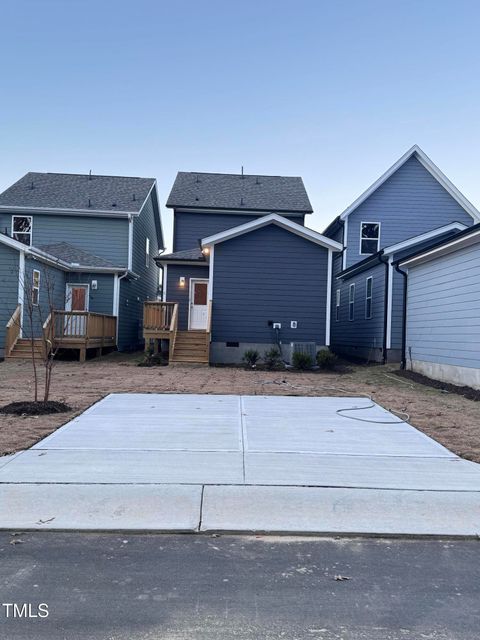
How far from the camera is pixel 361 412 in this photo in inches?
320

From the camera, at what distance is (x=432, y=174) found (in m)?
21.4

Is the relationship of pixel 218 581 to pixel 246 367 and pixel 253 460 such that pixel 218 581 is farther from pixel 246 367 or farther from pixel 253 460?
pixel 246 367

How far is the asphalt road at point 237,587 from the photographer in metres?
2.43

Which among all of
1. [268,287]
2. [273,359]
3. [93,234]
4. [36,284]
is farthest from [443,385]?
[93,234]

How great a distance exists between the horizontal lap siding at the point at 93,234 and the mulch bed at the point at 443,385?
522 inches

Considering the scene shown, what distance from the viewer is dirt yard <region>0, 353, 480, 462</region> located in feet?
21.4

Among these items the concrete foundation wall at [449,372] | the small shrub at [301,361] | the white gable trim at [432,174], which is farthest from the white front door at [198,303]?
the concrete foundation wall at [449,372]

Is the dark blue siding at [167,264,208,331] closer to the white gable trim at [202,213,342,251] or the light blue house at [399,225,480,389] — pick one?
the white gable trim at [202,213,342,251]

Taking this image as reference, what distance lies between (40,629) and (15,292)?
16047 millimetres

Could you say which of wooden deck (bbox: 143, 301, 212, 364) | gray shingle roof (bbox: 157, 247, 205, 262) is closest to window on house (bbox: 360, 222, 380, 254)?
gray shingle roof (bbox: 157, 247, 205, 262)

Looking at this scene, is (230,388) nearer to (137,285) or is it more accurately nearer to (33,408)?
(33,408)

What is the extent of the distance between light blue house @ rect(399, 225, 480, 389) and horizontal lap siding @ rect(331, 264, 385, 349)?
7.47 ft

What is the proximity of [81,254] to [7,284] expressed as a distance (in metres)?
4.50

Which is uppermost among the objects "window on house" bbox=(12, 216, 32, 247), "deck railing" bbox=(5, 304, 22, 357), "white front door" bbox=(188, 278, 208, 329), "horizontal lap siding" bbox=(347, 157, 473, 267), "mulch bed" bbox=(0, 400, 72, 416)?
"horizontal lap siding" bbox=(347, 157, 473, 267)
